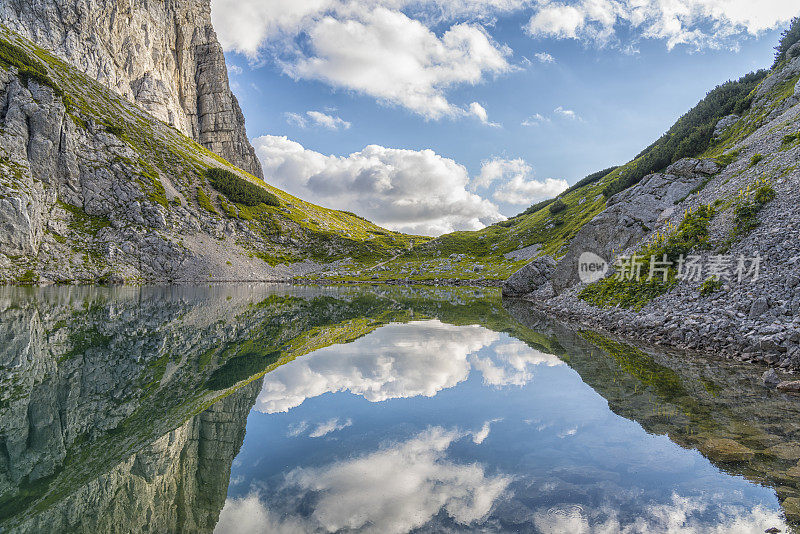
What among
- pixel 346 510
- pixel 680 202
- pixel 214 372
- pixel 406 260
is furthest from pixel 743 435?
pixel 406 260

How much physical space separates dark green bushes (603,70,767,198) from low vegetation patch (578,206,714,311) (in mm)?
26608

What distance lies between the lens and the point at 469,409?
13.6 metres

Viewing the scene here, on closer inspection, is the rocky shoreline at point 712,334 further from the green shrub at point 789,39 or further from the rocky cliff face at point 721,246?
the green shrub at point 789,39

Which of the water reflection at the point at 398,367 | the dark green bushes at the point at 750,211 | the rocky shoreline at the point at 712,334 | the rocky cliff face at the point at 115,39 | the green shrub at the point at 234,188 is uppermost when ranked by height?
the rocky cliff face at the point at 115,39

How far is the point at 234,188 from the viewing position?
150750 millimetres

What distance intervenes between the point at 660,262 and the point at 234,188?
497ft

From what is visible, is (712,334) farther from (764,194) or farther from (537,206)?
(537,206)

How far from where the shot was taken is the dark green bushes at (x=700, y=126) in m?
54.0

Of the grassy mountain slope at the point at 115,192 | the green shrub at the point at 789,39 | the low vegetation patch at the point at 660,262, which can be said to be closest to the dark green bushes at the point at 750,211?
the low vegetation patch at the point at 660,262

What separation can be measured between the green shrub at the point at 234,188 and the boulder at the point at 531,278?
399ft

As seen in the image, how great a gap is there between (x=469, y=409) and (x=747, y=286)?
20.3 meters

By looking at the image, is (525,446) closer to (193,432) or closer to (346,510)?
(346,510)

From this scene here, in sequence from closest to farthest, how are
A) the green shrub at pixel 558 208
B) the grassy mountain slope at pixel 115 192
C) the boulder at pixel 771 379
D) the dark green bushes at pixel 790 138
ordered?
the boulder at pixel 771 379 → the dark green bushes at pixel 790 138 → the grassy mountain slope at pixel 115 192 → the green shrub at pixel 558 208

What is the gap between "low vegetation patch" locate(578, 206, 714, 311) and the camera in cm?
2938
